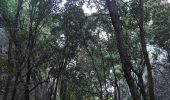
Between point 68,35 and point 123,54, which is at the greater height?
point 68,35

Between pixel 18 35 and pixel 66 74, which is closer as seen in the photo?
pixel 18 35

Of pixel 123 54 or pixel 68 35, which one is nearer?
pixel 123 54

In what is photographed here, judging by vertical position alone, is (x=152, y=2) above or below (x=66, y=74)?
above

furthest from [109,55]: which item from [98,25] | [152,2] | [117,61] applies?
[152,2]

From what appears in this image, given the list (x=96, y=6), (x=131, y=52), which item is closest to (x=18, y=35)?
(x=96, y=6)

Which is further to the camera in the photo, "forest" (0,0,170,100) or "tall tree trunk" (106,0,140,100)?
"forest" (0,0,170,100)

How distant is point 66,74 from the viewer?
82.0 feet

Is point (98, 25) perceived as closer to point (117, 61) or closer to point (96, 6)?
point (96, 6)

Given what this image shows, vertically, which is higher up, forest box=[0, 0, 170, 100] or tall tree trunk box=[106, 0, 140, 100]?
forest box=[0, 0, 170, 100]

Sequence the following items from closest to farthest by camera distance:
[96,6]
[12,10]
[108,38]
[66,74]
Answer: [12,10] < [96,6] < [108,38] < [66,74]

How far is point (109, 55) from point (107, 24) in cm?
543

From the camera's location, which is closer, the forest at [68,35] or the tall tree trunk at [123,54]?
the tall tree trunk at [123,54]

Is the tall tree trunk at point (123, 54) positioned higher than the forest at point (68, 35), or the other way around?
the forest at point (68, 35)

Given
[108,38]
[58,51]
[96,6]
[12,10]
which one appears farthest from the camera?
[108,38]
